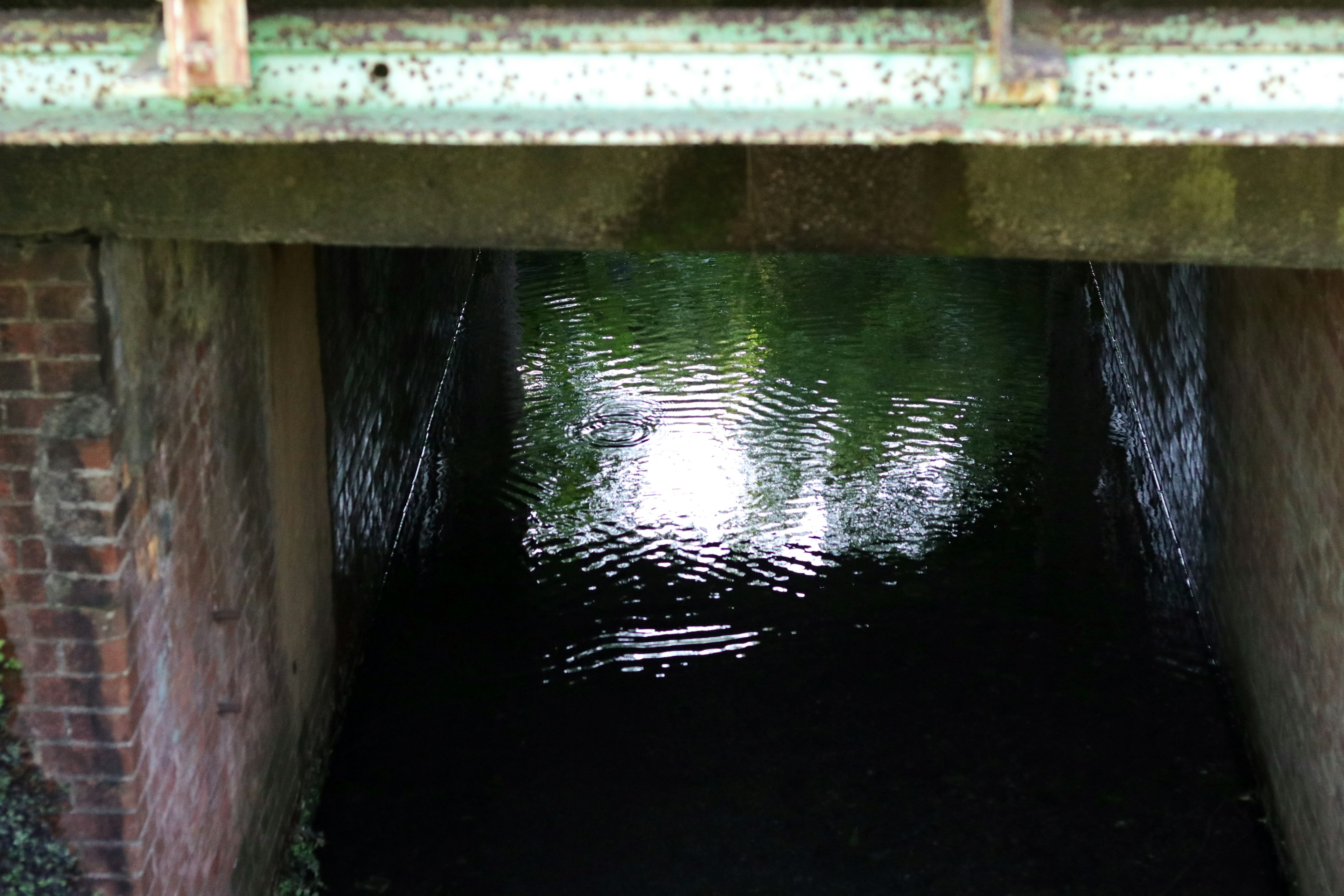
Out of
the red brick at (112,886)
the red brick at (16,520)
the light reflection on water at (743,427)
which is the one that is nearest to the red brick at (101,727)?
the red brick at (112,886)

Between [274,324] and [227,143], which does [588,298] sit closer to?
[274,324]

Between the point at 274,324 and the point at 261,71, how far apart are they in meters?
3.17

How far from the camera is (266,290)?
5.45 metres

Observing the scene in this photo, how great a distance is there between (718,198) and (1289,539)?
11.0 ft

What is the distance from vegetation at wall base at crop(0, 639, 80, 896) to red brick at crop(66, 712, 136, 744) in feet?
0.61

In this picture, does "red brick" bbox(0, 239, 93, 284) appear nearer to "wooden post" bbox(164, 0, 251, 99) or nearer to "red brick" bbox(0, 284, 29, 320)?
"red brick" bbox(0, 284, 29, 320)

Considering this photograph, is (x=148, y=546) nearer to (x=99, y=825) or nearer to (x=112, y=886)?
(x=99, y=825)

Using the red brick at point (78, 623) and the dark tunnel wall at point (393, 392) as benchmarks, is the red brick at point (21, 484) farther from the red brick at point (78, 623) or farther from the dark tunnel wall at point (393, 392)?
the dark tunnel wall at point (393, 392)

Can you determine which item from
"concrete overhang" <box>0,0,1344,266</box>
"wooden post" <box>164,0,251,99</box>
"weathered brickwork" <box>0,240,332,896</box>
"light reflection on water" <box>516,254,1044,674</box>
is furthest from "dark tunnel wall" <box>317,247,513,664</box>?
"wooden post" <box>164,0,251,99</box>

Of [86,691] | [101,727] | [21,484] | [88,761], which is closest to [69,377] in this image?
[21,484]

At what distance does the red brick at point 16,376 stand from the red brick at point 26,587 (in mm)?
517

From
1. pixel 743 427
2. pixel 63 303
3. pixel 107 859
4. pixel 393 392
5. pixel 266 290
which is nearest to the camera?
pixel 63 303

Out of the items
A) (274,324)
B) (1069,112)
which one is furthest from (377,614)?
(1069,112)

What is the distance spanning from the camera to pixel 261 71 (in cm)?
255
